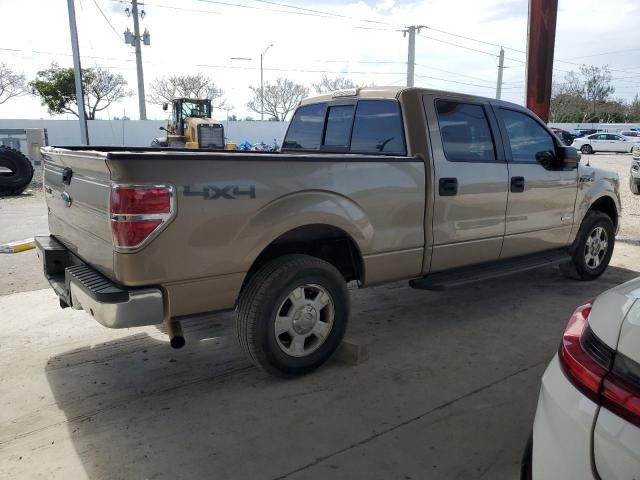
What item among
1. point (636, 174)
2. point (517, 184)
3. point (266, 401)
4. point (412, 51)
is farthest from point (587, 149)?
point (266, 401)

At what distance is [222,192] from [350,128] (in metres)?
2.04

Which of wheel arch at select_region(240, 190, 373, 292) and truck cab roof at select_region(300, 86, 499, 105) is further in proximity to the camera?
truck cab roof at select_region(300, 86, 499, 105)

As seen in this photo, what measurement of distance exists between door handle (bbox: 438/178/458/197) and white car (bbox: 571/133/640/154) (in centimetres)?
3803

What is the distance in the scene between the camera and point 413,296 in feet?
18.3

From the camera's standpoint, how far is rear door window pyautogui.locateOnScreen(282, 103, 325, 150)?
201 inches

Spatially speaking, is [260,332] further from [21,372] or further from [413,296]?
[413,296]

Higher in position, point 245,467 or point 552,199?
point 552,199

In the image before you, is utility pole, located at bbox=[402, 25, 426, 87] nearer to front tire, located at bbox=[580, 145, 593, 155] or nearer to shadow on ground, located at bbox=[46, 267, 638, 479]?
front tire, located at bbox=[580, 145, 593, 155]

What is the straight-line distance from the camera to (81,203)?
331cm

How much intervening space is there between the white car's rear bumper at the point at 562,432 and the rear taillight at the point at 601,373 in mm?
35

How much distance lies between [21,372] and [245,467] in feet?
6.72

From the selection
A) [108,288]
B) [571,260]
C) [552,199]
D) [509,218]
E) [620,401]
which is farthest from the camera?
[571,260]

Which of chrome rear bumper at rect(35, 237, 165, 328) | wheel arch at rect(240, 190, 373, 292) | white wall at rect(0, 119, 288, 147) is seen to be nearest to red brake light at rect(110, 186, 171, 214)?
chrome rear bumper at rect(35, 237, 165, 328)

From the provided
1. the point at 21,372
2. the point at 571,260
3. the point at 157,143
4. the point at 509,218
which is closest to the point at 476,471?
the point at 509,218
